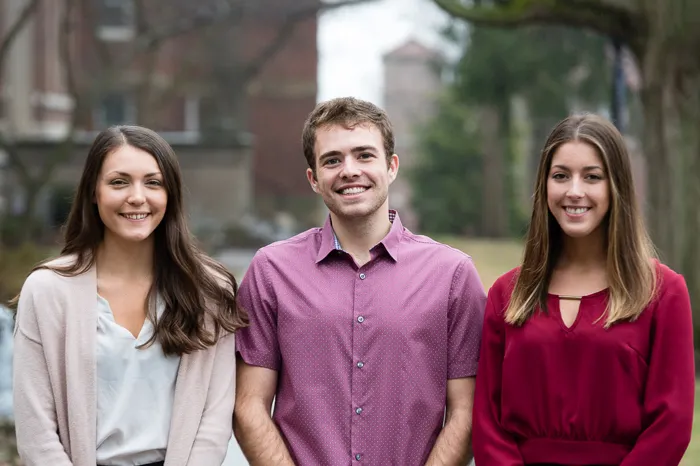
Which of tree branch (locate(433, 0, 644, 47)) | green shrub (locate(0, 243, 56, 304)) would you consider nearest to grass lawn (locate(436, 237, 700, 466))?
tree branch (locate(433, 0, 644, 47))

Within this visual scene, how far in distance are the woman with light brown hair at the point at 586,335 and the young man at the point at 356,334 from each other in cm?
17

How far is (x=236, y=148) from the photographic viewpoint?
30281 mm

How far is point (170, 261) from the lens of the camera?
4.24 metres

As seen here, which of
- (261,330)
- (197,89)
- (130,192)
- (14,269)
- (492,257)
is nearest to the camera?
(130,192)

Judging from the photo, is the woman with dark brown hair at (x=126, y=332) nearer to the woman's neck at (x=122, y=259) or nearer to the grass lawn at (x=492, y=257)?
the woman's neck at (x=122, y=259)

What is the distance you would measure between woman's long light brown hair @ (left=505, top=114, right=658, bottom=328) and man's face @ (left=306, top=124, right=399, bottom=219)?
60 cm

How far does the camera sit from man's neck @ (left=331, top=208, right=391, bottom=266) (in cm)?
423

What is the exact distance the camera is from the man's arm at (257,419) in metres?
4.09

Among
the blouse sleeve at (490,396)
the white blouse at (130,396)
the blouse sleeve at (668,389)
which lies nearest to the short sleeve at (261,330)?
the white blouse at (130,396)

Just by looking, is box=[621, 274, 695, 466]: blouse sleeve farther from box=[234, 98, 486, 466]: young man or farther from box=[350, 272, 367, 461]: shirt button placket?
box=[350, 272, 367, 461]: shirt button placket

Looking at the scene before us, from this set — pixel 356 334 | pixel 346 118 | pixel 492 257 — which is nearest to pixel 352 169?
pixel 346 118

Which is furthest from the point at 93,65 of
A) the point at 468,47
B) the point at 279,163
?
the point at 468,47

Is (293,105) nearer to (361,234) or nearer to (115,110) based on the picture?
(115,110)

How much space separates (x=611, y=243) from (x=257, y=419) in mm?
1450
